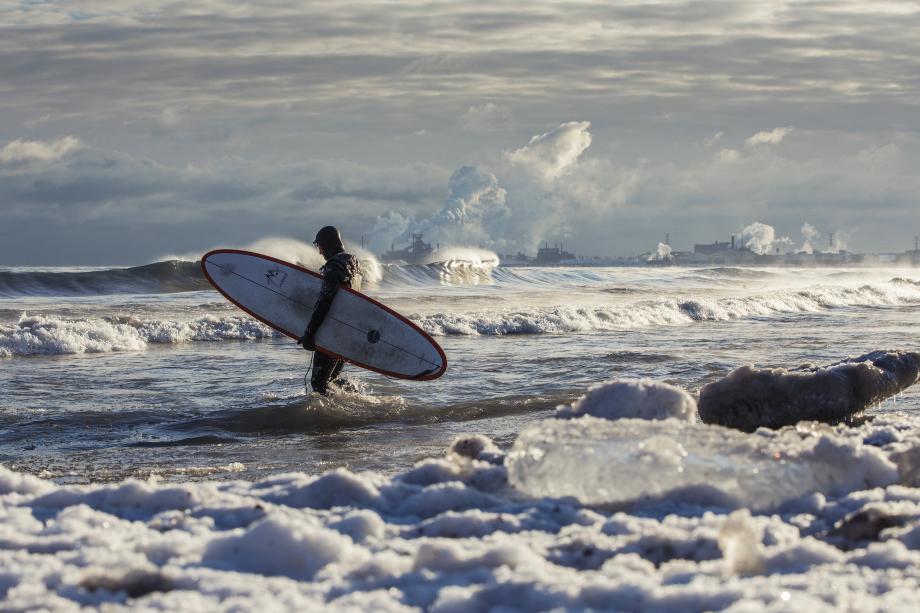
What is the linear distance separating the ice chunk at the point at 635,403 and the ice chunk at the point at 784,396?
7.31ft

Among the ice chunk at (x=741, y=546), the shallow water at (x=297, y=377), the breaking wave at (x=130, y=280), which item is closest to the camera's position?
the ice chunk at (x=741, y=546)

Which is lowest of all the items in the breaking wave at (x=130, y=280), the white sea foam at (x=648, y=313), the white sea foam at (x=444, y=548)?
the breaking wave at (x=130, y=280)

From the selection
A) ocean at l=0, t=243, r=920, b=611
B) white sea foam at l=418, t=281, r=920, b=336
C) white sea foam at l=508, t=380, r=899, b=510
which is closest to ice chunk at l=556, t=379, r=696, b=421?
ocean at l=0, t=243, r=920, b=611

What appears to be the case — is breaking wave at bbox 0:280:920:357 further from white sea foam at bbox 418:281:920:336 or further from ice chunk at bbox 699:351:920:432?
ice chunk at bbox 699:351:920:432

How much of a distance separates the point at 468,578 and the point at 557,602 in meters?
0.34

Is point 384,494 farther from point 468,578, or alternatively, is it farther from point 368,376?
point 368,376

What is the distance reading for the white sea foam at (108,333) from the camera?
50.7 ft

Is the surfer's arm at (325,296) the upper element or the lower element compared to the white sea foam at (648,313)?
upper

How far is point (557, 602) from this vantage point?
2.68 metres

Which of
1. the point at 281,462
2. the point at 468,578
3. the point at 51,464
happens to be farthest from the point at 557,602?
the point at 51,464

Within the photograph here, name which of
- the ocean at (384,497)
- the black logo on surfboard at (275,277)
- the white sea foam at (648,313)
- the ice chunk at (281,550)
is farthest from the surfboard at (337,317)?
the white sea foam at (648,313)

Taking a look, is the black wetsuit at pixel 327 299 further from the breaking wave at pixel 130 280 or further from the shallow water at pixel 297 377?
the breaking wave at pixel 130 280

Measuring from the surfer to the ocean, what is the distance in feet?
1.06

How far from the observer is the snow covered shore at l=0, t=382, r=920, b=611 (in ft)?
9.00
